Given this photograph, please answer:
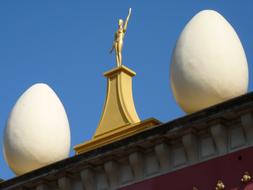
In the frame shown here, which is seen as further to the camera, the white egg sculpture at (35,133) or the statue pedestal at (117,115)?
the white egg sculpture at (35,133)

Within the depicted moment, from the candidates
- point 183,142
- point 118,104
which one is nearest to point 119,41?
point 118,104

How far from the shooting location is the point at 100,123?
19109 mm

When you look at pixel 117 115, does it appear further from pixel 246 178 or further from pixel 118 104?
pixel 246 178

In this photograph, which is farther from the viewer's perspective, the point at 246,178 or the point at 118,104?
the point at 118,104

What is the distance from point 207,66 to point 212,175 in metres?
2.23

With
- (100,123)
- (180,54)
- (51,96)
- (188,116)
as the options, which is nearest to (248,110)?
(188,116)

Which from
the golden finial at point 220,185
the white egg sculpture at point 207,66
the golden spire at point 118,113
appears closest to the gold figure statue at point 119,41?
the golden spire at point 118,113

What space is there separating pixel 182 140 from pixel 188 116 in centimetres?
53

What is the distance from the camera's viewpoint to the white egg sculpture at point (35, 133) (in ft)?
62.6

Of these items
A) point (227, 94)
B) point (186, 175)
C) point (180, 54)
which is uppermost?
point (180, 54)

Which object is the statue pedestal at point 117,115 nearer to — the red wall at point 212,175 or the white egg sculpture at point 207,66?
the white egg sculpture at point 207,66

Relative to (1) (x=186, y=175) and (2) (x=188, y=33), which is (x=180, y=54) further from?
A: (1) (x=186, y=175)

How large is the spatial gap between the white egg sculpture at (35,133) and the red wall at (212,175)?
329 centimetres

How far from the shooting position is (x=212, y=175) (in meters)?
15.9
